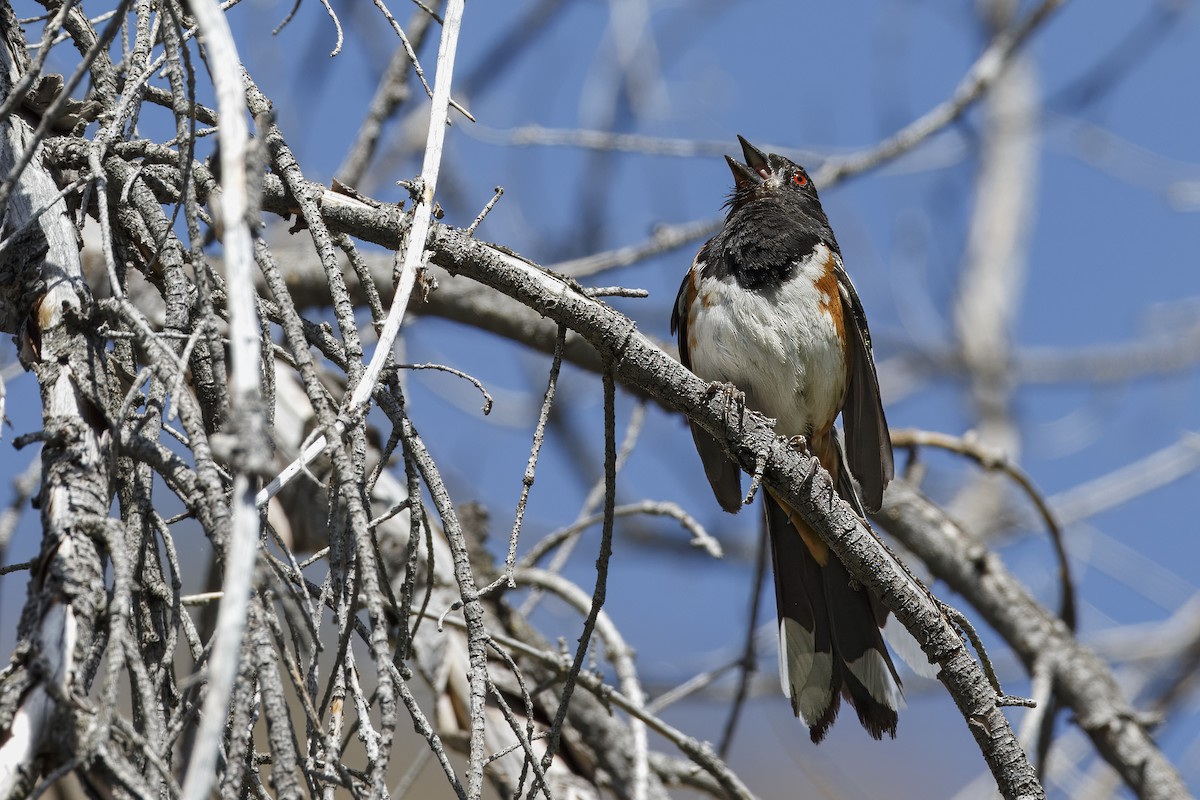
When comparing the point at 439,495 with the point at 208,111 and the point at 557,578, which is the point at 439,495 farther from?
the point at 557,578

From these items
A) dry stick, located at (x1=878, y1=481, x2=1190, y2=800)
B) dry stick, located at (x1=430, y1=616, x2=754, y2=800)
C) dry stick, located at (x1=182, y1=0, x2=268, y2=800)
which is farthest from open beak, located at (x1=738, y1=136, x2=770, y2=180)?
dry stick, located at (x1=182, y1=0, x2=268, y2=800)

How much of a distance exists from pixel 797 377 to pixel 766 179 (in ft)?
3.05

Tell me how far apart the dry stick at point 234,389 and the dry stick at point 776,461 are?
78 cm

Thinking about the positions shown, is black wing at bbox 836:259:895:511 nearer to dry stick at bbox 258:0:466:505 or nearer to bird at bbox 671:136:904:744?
bird at bbox 671:136:904:744

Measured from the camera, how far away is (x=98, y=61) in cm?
180

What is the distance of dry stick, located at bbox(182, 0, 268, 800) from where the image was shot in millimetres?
832

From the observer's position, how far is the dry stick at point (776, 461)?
186 centimetres

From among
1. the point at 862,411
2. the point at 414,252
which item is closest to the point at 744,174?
the point at 862,411

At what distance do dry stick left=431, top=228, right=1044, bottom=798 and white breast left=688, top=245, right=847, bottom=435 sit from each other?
997 mm

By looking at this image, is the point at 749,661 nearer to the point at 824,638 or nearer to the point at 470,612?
the point at 824,638

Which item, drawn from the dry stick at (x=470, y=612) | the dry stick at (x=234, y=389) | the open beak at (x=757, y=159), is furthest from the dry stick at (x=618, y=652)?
the open beak at (x=757, y=159)

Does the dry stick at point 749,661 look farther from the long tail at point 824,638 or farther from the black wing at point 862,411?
the black wing at point 862,411

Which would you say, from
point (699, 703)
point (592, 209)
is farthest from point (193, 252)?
point (592, 209)

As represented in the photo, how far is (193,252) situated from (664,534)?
14.5 feet
